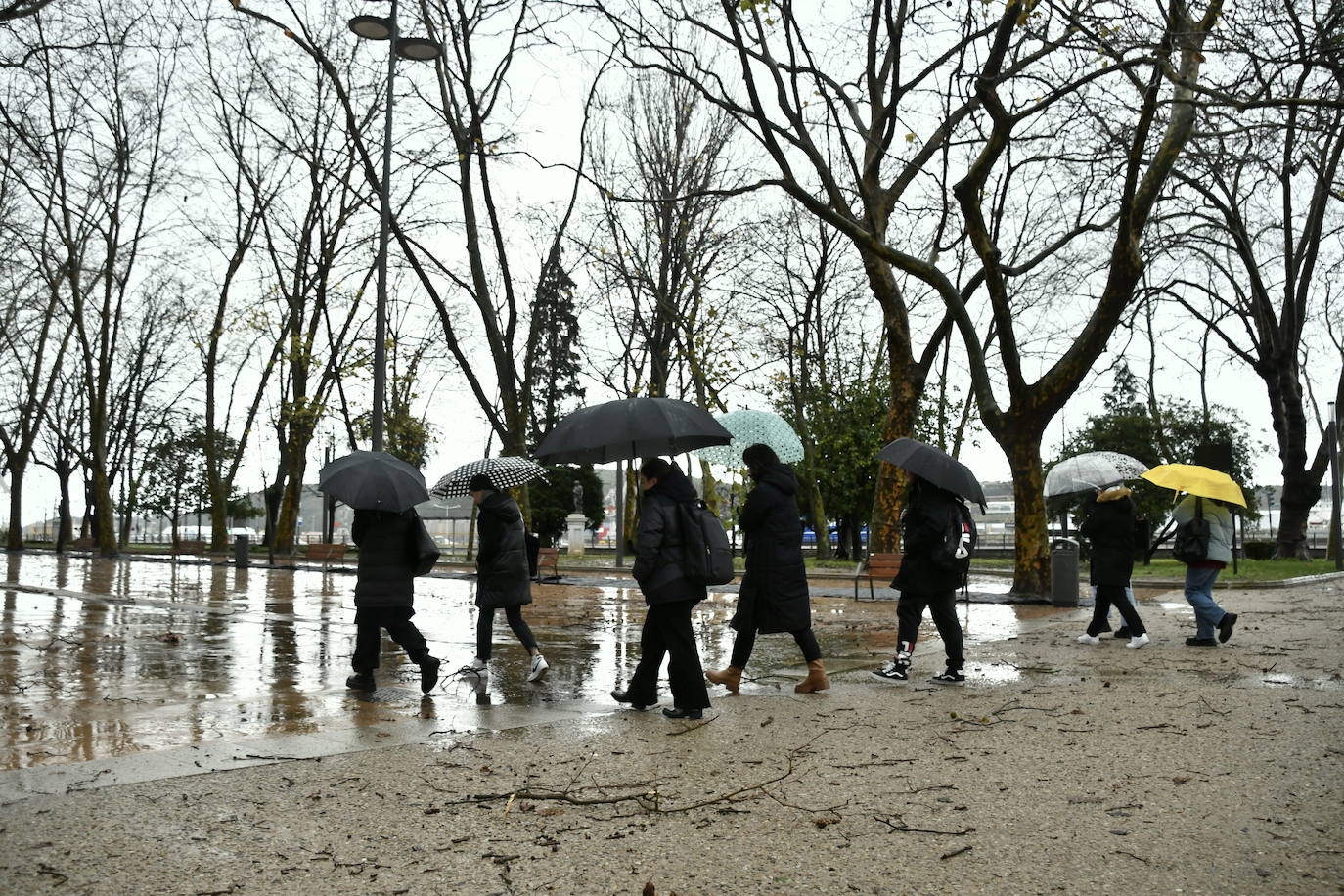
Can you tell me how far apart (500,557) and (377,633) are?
1044mm

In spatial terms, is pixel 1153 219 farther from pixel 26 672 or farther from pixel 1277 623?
pixel 26 672

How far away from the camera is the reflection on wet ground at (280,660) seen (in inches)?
272

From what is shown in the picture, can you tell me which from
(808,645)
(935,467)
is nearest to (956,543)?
(935,467)

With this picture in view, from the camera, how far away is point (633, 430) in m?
7.39

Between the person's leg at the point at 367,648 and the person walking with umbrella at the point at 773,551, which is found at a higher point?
the person walking with umbrella at the point at 773,551

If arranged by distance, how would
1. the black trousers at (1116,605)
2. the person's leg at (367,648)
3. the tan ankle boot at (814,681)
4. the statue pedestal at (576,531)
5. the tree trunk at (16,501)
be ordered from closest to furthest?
the tan ankle boot at (814,681) < the person's leg at (367,648) < the black trousers at (1116,605) < the statue pedestal at (576,531) < the tree trunk at (16,501)

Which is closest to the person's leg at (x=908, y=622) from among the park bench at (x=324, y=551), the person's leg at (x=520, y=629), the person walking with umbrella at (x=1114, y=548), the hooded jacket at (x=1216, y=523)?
the person walking with umbrella at (x=1114, y=548)

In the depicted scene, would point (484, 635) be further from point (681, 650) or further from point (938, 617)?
point (938, 617)

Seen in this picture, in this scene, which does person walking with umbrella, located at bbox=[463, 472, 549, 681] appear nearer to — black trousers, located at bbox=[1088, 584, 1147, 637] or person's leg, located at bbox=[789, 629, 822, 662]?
person's leg, located at bbox=[789, 629, 822, 662]

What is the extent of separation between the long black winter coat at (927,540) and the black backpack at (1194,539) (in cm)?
308

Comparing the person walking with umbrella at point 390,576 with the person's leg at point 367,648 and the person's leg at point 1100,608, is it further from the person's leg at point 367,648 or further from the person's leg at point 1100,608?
the person's leg at point 1100,608

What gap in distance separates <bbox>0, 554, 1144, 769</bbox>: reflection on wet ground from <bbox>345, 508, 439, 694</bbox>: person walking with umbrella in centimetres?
39

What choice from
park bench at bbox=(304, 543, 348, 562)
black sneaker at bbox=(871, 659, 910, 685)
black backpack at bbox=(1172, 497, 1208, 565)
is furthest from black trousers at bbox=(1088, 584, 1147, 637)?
park bench at bbox=(304, 543, 348, 562)

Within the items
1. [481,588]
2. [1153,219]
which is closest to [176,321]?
[1153,219]
